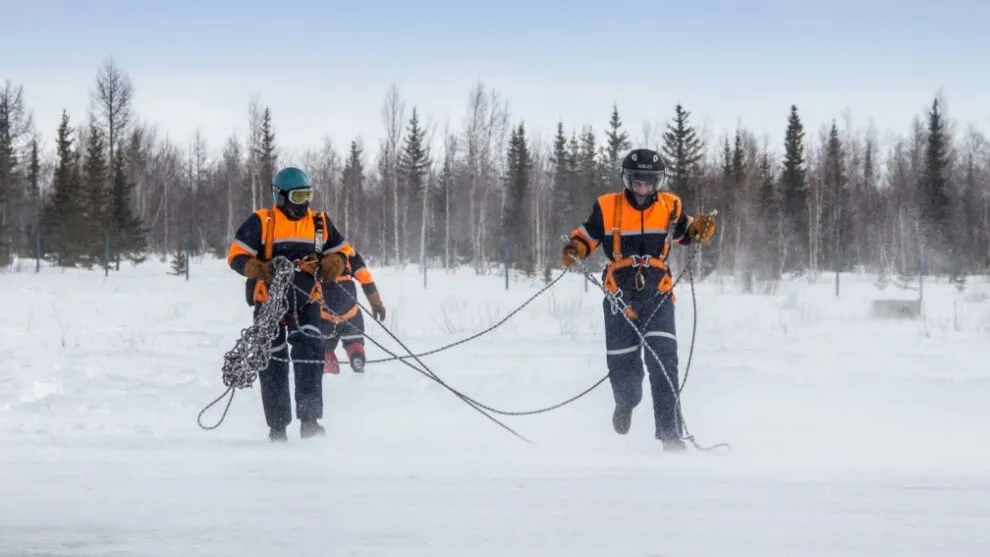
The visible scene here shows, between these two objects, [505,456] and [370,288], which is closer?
[505,456]

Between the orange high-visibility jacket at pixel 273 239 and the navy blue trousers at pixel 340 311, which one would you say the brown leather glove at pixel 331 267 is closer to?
the orange high-visibility jacket at pixel 273 239

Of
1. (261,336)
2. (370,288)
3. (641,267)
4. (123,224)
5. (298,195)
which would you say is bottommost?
(261,336)

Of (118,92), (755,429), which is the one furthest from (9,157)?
(755,429)

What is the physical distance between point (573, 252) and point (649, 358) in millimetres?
807

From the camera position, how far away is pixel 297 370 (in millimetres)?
6336

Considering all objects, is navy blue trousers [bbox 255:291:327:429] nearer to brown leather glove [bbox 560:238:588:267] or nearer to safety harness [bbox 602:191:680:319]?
brown leather glove [bbox 560:238:588:267]

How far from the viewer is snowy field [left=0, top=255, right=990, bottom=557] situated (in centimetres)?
327

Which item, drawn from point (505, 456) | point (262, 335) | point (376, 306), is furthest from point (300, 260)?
point (505, 456)

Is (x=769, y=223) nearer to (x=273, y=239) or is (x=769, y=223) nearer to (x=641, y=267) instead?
(x=641, y=267)

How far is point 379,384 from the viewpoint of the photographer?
9.14m

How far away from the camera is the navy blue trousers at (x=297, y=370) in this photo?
6.23m

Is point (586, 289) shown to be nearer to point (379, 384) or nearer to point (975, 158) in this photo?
point (379, 384)

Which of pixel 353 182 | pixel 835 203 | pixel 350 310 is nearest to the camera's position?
pixel 350 310

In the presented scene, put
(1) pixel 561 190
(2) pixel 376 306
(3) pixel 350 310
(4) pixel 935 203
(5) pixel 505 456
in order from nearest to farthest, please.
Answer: (5) pixel 505 456 < (2) pixel 376 306 < (3) pixel 350 310 < (4) pixel 935 203 < (1) pixel 561 190
